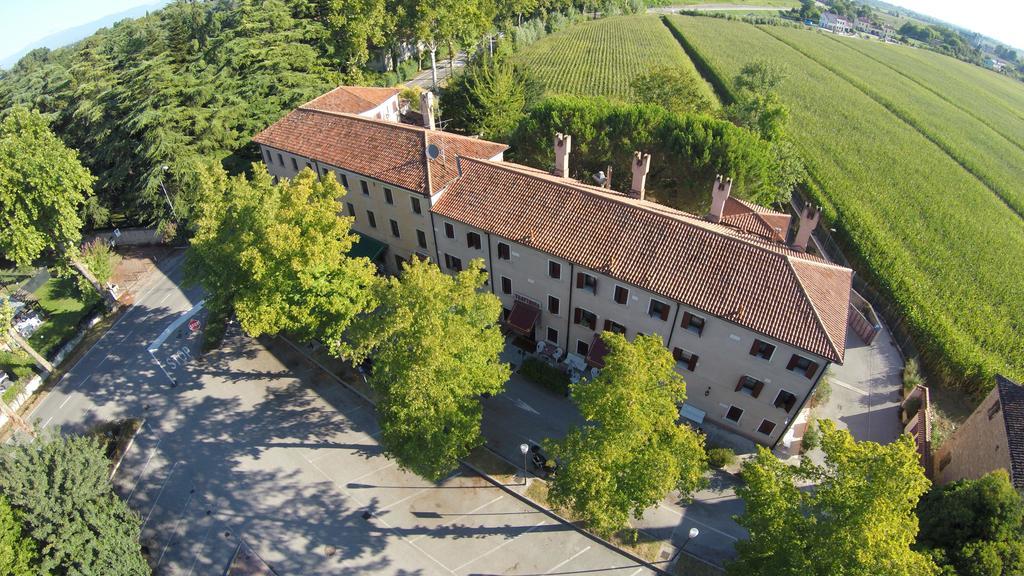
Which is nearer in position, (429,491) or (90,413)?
(429,491)

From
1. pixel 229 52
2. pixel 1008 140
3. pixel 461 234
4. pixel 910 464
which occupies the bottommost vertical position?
pixel 1008 140

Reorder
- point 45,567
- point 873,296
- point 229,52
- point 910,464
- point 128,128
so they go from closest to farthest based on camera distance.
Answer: point 910,464 → point 45,567 → point 873,296 → point 128,128 → point 229,52

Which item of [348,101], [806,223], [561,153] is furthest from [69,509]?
[348,101]

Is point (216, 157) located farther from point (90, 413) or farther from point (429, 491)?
point (429, 491)

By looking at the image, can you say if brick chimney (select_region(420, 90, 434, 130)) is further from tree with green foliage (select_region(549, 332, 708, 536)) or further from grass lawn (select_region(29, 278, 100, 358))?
grass lawn (select_region(29, 278, 100, 358))

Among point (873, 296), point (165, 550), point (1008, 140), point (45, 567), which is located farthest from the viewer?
point (1008, 140)

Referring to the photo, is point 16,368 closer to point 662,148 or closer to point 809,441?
point 809,441

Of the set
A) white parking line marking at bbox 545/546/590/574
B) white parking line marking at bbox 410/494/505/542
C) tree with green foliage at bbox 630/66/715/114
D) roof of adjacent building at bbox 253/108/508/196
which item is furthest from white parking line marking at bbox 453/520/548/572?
tree with green foliage at bbox 630/66/715/114

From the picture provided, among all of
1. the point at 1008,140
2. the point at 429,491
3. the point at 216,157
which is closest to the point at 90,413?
the point at 429,491
